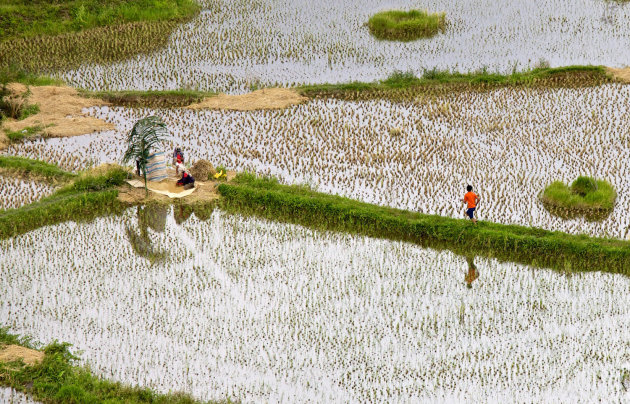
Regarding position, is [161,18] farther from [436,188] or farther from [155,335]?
[155,335]

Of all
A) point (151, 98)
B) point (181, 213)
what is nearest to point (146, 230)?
point (181, 213)

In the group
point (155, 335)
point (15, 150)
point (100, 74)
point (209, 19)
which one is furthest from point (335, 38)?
point (155, 335)

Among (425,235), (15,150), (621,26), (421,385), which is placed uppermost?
(621,26)

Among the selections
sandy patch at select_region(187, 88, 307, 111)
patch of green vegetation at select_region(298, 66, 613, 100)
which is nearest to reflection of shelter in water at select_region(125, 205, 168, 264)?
sandy patch at select_region(187, 88, 307, 111)

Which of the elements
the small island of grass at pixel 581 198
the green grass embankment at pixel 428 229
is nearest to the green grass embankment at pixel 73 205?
the green grass embankment at pixel 428 229

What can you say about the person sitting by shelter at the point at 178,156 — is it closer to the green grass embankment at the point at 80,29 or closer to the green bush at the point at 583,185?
the green grass embankment at the point at 80,29

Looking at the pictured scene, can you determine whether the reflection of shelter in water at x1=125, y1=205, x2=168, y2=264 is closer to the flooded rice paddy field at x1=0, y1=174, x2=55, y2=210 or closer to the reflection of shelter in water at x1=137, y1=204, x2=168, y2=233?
the reflection of shelter in water at x1=137, y1=204, x2=168, y2=233
